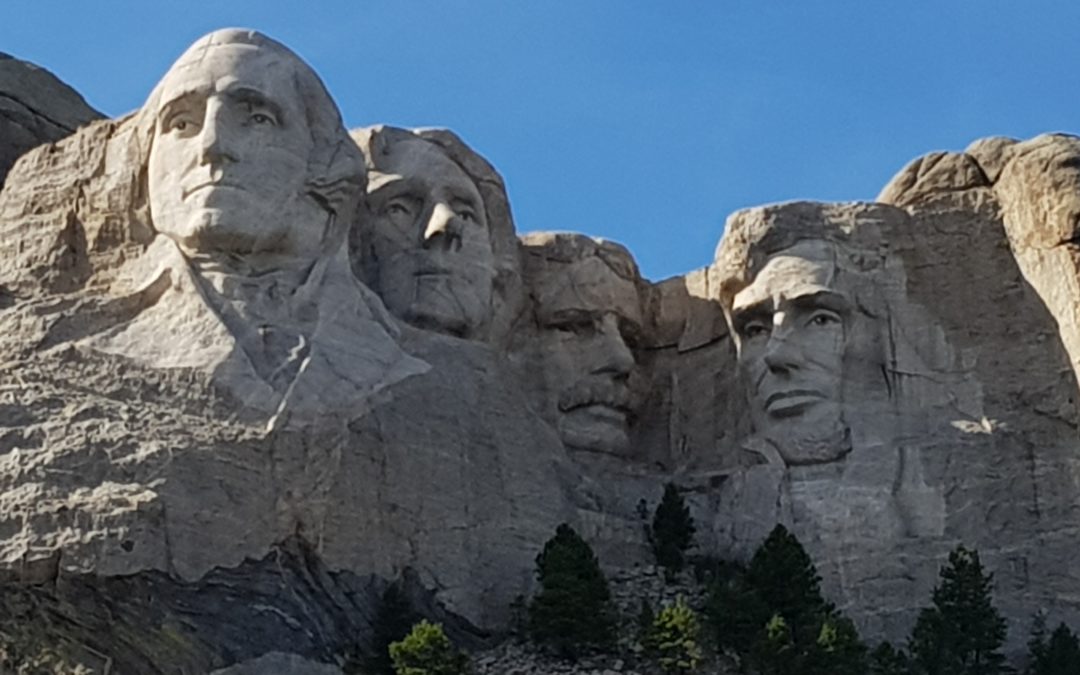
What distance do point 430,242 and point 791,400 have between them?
305cm

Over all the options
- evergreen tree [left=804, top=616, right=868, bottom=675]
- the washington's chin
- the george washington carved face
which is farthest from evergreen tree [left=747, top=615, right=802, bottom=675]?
the george washington carved face

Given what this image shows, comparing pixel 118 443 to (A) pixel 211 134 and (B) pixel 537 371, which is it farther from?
(B) pixel 537 371

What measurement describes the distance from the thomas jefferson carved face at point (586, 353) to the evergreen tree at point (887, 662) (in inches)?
156

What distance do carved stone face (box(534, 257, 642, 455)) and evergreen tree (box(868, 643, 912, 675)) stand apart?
13.0 ft

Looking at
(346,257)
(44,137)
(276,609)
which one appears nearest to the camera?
(276,609)

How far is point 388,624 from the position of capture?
91.7ft

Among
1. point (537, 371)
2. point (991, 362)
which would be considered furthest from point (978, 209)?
point (537, 371)

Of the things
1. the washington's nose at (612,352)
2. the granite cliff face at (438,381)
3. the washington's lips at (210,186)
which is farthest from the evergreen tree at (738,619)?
the washington's lips at (210,186)

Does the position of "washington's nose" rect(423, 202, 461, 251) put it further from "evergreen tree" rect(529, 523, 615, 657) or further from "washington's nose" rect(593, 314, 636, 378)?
"evergreen tree" rect(529, 523, 615, 657)

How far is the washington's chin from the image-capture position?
31.5 meters

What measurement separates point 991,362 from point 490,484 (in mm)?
4329

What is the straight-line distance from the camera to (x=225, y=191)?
1150 inches

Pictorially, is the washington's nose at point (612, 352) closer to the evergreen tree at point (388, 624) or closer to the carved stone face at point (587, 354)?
the carved stone face at point (587, 354)

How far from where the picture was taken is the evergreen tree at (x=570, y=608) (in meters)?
28.1
